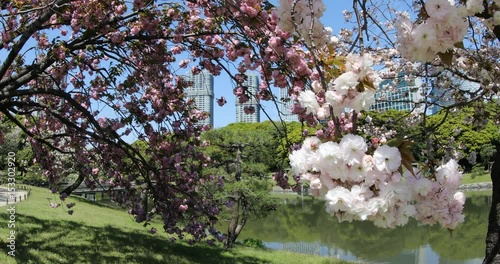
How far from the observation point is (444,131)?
32.5 meters

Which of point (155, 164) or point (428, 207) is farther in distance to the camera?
point (155, 164)

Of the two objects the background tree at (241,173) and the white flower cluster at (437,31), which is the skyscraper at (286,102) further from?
the background tree at (241,173)

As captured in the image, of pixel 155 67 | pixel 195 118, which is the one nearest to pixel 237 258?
pixel 195 118

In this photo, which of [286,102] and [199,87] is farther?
[199,87]

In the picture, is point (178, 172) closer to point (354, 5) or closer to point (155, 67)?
point (155, 67)

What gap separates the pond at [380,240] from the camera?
11.9 m

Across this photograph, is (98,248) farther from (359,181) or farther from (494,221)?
(359,181)

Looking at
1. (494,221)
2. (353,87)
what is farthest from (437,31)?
(494,221)

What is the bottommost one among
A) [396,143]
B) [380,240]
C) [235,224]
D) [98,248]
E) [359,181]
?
[380,240]

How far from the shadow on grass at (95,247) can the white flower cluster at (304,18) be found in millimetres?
4714

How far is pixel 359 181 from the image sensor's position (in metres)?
1.21

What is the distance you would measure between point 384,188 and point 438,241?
1384 cm

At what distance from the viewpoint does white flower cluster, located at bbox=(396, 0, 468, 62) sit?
123 centimetres

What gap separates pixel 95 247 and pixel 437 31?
6.63 metres
